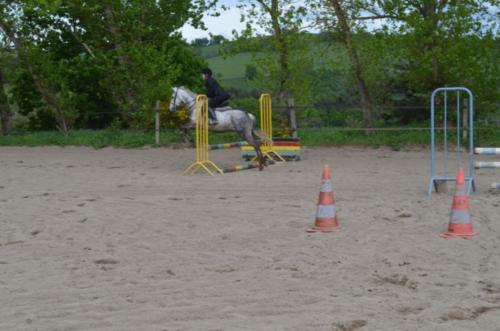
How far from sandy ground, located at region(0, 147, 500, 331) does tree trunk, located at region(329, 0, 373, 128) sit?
10.8 meters

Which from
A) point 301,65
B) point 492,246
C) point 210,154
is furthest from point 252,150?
point 492,246

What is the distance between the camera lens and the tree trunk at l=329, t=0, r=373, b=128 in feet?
74.3

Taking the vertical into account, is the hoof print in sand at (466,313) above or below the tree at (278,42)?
below

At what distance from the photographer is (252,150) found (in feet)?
58.6

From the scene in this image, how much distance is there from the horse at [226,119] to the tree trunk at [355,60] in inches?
297

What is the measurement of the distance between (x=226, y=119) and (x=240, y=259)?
9344mm

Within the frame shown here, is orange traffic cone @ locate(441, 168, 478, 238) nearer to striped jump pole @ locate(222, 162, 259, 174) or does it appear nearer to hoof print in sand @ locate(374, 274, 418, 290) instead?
hoof print in sand @ locate(374, 274, 418, 290)

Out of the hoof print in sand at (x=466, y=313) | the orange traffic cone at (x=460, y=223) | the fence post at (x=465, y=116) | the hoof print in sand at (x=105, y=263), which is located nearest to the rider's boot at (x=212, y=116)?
the orange traffic cone at (x=460, y=223)

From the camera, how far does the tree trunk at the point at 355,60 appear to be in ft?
74.3

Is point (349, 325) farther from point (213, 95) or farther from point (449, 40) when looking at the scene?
point (449, 40)

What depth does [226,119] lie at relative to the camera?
1591cm

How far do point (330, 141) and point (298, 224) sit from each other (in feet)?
45.9

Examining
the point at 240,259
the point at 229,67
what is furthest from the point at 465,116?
the point at 229,67

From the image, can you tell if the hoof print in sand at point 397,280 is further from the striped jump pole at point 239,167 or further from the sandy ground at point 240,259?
the striped jump pole at point 239,167
